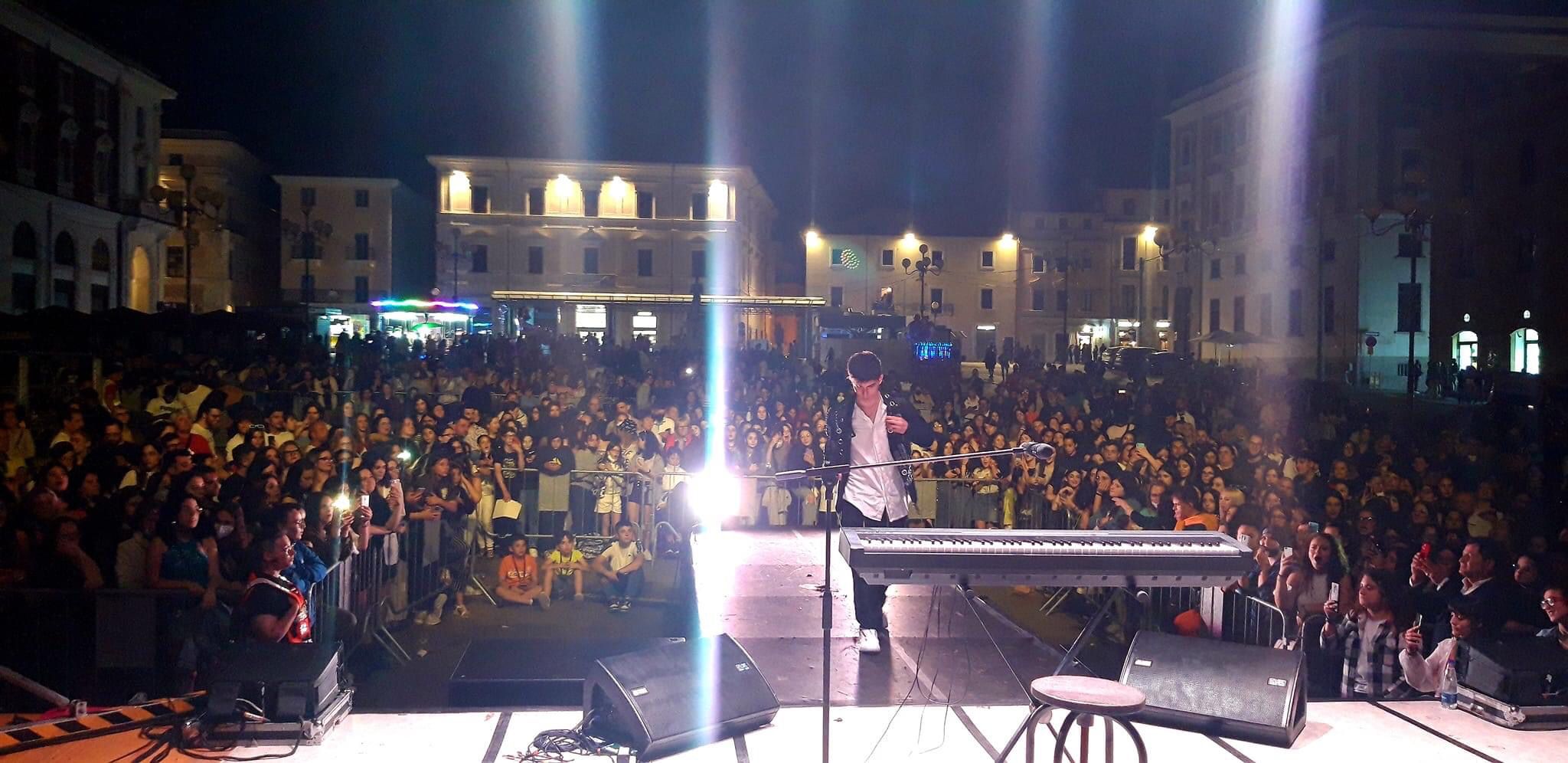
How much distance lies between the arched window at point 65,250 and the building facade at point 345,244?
4142mm

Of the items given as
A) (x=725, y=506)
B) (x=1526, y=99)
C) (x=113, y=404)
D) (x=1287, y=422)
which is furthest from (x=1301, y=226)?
(x=113, y=404)

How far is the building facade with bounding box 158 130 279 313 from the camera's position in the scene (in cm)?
1814

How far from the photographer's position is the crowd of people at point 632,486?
5.25 meters

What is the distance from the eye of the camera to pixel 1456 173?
25.5 meters

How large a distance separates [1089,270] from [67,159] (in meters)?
38.6

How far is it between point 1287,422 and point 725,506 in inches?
274

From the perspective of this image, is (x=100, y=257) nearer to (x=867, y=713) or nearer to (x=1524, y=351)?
(x=867, y=713)

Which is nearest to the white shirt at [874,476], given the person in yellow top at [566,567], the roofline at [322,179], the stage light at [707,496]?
the stage light at [707,496]

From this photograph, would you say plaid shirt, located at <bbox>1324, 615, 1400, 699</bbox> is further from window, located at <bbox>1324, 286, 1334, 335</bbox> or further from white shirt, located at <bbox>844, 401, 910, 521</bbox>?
window, located at <bbox>1324, 286, 1334, 335</bbox>

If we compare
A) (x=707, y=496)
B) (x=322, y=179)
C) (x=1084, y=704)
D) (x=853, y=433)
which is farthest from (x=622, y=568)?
(x=322, y=179)

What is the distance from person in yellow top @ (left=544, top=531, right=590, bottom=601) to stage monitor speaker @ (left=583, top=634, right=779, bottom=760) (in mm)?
3596

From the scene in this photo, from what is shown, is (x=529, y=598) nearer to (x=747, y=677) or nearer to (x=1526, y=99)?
(x=747, y=677)

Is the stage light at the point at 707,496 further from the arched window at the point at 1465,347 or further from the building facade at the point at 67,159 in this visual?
the arched window at the point at 1465,347

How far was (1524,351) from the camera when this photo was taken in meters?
23.6
